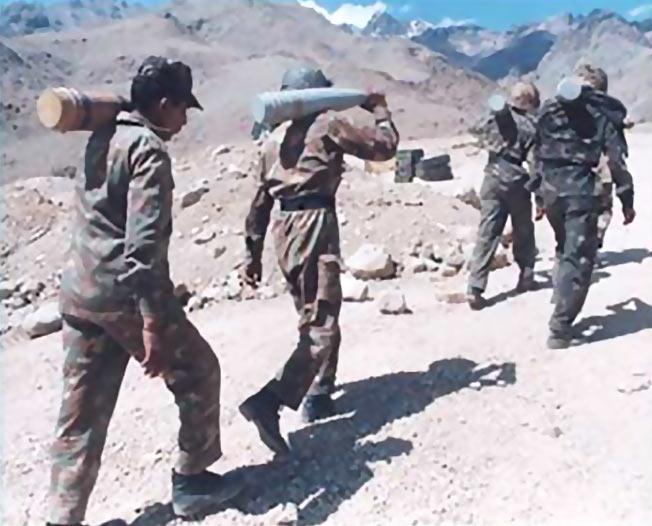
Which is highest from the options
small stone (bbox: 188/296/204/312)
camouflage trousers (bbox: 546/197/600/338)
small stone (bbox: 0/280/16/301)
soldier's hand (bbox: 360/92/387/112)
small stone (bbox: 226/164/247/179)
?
soldier's hand (bbox: 360/92/387/112)

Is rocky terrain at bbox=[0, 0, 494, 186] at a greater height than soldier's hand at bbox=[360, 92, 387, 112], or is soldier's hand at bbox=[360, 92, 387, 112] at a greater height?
soldier's hand at bbox=[360, 92, 387, 112]

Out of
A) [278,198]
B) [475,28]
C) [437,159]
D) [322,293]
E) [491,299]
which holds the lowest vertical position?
[475,28]

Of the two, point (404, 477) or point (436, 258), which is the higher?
point (404, 477)

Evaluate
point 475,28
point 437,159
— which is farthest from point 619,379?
point 475,28


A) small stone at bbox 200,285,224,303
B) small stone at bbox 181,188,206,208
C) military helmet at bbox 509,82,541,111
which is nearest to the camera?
military helmet at bbox 509,82,541,111

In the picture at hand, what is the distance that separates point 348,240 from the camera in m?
11.6

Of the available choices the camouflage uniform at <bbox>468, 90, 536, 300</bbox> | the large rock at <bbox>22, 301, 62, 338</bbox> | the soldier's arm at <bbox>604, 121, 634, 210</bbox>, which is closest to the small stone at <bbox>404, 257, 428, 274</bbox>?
the camouflage uniform at <bbox>468, 90, 536, 300</bbox>

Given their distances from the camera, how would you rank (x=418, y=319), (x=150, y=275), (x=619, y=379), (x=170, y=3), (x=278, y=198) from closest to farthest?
(x=150, y=275) < (x=278, y=198) < (x=619, y=379) < (x=418, y=319) < (x=170, y=3)

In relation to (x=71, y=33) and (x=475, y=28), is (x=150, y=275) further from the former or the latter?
(x=475, y=28)

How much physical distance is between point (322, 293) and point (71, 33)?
6102 centimetres

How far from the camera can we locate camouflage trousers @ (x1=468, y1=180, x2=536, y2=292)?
830 cm

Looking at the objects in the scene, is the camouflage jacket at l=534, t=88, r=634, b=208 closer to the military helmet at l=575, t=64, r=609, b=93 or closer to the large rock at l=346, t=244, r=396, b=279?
Answer: the military helmet at l=575, t=64, r=609, b=93

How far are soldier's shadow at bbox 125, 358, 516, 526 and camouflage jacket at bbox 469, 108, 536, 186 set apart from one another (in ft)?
6.60

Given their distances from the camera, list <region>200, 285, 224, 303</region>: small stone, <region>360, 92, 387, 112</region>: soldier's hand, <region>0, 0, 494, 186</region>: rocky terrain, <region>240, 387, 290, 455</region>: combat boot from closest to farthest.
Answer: <region>240, 387, 290, 455</region>: combat boot → <region>360, 92, 387, 112</region>: soldier's hand → <region>200, 285, 224, 303</region>: small stone → <region>0, 0, 494, 186</region>: rocky terrain
